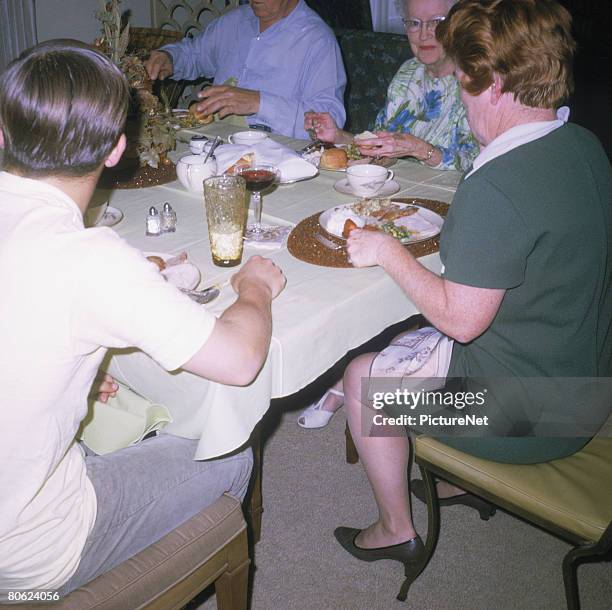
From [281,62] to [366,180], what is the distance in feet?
4.69

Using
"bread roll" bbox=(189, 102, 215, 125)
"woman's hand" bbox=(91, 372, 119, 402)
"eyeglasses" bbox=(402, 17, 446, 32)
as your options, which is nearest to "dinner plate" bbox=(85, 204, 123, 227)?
"woman's hand" bbox=(91, 372, 119, 402)

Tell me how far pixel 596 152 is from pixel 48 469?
1.11 meters

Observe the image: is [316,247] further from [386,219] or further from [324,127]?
[324,127]

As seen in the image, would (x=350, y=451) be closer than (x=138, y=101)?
No

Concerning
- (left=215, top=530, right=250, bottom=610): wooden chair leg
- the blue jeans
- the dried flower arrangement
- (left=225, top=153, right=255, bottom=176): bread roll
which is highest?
the dried flower arrangement

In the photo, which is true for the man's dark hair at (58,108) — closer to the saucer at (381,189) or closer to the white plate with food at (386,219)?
the white plate with food at (386,219)

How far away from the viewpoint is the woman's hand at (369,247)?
1279mm

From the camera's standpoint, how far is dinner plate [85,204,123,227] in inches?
60.0

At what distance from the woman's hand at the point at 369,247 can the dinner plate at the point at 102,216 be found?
0.62 meters

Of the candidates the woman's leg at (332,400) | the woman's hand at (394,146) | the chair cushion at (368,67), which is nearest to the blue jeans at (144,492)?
the woman's leg at (332,400)

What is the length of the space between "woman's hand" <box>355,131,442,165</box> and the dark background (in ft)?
12.3

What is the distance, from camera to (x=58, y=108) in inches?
34.3

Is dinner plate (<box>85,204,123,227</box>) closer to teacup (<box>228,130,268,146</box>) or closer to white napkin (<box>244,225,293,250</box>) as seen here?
white napkin (<box>244,225,293,250</box>)

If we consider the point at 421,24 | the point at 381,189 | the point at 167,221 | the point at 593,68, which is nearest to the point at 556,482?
the point at 381,189
